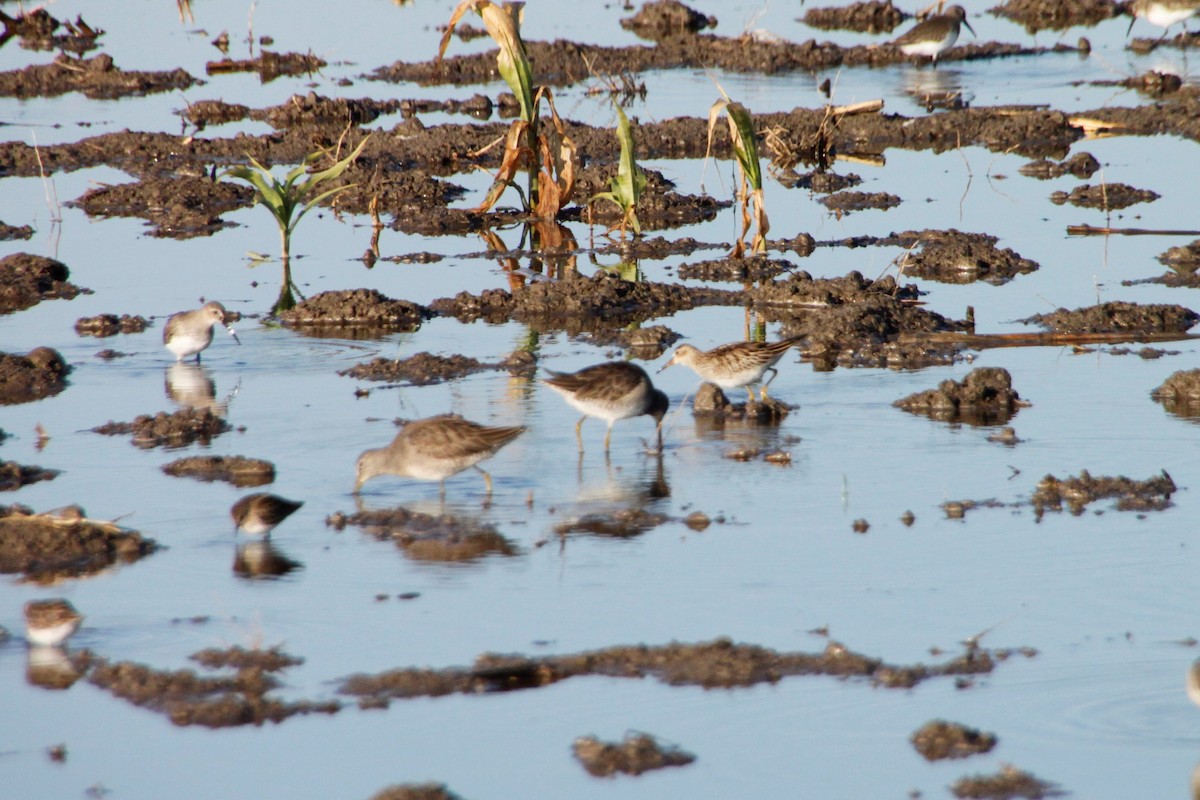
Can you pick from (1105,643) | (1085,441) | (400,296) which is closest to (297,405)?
(400,296)

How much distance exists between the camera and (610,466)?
1090 cm

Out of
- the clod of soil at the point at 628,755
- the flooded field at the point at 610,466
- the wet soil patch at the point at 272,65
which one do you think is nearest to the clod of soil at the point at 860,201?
the flooded field at the point at 610,466

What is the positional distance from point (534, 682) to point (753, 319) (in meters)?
7.88

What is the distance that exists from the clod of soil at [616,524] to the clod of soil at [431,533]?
1.44 ft

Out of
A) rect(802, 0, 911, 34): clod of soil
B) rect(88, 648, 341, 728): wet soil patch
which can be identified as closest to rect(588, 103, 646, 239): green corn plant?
rect(88, 648, 341, 728): wet soil patch

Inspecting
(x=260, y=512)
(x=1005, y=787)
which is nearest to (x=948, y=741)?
(x=1005, y=787)

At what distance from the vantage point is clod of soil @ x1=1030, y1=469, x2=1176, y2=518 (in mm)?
9727

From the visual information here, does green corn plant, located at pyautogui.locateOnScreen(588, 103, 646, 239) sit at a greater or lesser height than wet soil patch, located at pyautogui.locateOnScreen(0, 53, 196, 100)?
lesser

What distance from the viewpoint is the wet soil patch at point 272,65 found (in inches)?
1168

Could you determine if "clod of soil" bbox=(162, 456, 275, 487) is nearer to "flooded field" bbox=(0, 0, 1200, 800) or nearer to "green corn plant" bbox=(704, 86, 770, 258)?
"flooded field" bbox=(0, 0, 1200, 800)

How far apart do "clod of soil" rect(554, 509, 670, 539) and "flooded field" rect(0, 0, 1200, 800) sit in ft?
0.14

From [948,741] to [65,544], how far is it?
201 inches

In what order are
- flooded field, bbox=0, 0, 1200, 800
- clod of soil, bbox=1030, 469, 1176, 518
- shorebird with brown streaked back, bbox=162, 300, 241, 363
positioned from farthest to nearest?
shorebird with brown streaked back, bbox=162, 300, 241, 363 → clod of soil, bbox=1030, 469, 1176, 518 → flooded field, bbox=0, 0, 1200, 800

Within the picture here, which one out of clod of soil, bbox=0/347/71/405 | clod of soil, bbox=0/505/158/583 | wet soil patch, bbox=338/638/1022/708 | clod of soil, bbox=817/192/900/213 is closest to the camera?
wet soil patch, bbox=338/638/1022/708
